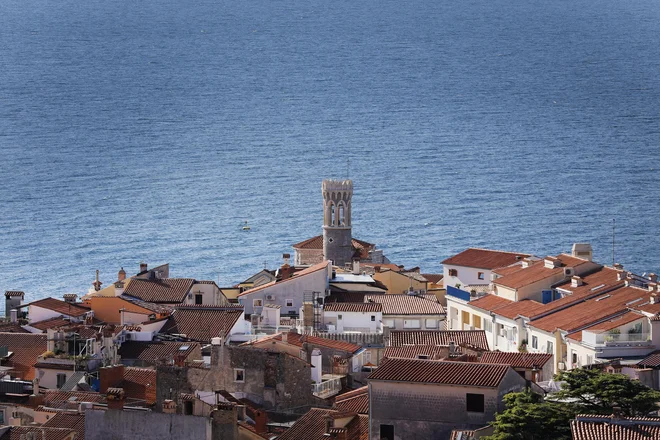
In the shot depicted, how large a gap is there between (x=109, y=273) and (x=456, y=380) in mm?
81635

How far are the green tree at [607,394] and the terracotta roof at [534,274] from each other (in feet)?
82.7

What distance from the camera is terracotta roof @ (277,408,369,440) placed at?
1686 inches

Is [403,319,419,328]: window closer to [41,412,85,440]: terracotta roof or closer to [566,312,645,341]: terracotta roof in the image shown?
[566,312,645,341]: terracotta roof

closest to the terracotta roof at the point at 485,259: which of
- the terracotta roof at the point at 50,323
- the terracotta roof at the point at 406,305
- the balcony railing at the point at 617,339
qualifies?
the terracotta roof at the point at 406,305

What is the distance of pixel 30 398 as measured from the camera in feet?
162

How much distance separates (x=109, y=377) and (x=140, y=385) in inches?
52.1

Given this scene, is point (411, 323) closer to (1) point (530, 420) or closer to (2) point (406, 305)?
(2) point (406, 305)

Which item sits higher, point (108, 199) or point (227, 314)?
point (108, 199)

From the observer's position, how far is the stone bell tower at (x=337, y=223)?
89.8 m

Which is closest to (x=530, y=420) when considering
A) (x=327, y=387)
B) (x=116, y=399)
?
(x=116, y=399)

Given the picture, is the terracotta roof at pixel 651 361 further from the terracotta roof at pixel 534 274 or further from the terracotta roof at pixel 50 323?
the terracotta roof at pixel 50 323

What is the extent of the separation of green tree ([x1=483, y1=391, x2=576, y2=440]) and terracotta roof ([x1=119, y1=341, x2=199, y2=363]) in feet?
54.1

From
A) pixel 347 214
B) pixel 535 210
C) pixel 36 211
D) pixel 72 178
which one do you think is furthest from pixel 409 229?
pixel 347 214

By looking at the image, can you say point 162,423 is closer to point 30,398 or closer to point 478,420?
point 478,420
